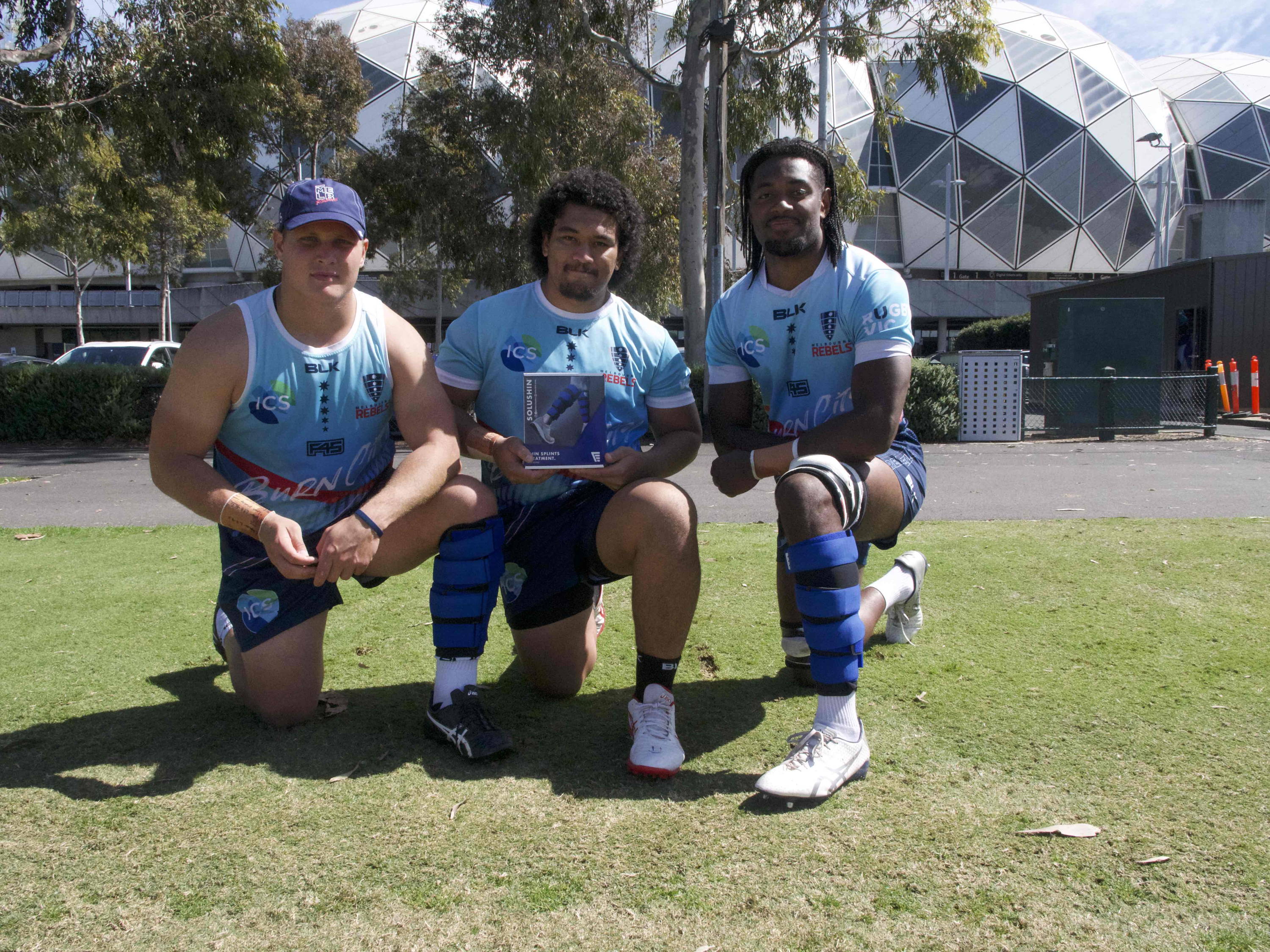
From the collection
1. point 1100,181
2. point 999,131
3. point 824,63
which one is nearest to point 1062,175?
point 1100,181

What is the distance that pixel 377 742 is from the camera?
272 cm

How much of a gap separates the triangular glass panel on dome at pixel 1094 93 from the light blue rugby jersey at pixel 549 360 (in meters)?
42.9

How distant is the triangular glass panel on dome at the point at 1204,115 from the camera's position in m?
43.5

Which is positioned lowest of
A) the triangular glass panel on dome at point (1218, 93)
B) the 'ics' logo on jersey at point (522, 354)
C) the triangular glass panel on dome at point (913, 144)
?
the 'ics' logo on jersey at point (522, 354)

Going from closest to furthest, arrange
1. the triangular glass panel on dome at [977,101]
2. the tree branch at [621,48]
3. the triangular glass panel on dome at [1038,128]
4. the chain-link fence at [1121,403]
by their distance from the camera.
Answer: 1. the chain-link fence at [1121,403]
2. the tree branch at [621,48]
3. the triangular glass panel on dome at [977,101]
4. the triangular glass panel on dome at [1038,128]

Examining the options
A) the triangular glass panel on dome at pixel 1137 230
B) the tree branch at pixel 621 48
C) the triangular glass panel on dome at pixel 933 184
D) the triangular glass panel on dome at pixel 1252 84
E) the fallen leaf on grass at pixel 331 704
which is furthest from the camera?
the triangular glass panel on dome at pixel 1252 84

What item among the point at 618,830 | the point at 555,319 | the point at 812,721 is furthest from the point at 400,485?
the point at 812,721

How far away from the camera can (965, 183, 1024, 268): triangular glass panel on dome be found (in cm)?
3853

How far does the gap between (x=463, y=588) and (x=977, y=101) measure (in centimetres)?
4105

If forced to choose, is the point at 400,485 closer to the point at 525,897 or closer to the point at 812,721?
the point at 525,897

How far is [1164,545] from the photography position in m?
5.23

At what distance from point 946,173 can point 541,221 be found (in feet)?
128

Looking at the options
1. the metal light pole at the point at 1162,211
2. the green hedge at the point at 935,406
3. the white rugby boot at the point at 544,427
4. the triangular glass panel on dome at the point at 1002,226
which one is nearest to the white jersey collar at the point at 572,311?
the white rugby boot at the point at 544,427

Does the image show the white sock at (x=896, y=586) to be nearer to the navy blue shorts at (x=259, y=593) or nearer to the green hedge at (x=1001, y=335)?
the navy blue shorts at (x=259, y=593)
